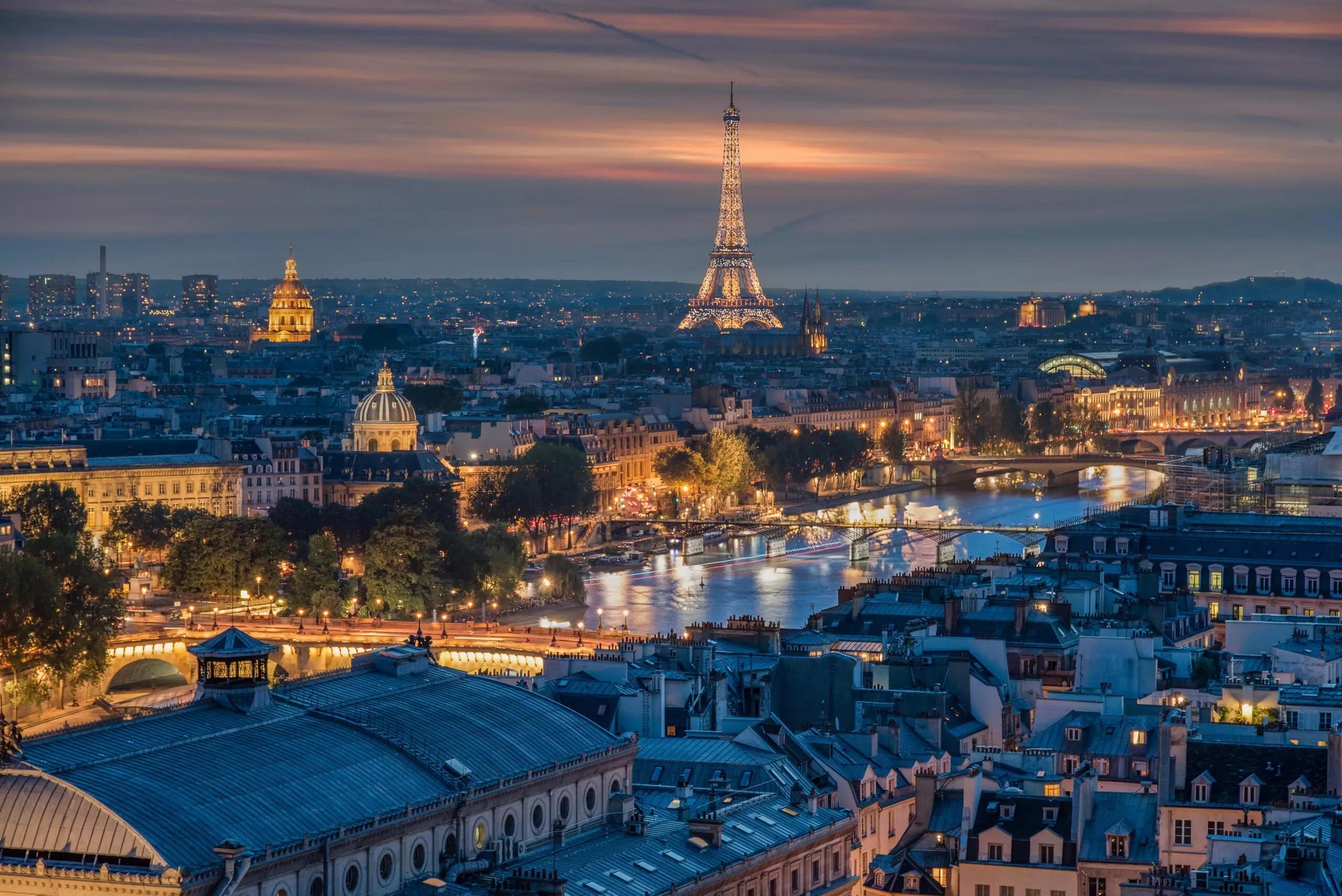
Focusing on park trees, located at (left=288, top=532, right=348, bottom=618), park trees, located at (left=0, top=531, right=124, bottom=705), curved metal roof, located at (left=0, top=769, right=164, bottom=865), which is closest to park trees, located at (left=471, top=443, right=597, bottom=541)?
park trees, located at (left=288, top=532, right=348, bottom=618)

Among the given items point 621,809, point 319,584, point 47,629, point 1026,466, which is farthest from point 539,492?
point 621,809

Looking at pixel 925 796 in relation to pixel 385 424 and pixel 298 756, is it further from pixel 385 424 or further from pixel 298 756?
pixel 385 424

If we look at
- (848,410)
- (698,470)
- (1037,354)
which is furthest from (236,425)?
(1037,354)

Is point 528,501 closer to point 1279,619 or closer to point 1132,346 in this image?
point 1279,619

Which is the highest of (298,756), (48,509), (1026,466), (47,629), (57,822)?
(298,756)

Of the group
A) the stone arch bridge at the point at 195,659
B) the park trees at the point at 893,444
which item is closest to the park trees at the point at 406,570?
the stone arch bridge at the point at 195,659

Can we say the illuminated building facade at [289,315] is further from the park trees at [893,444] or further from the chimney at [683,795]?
the chimney at [683,795]

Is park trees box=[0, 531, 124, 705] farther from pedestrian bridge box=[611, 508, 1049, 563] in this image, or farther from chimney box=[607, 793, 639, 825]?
pedestrian bridge box=[611, 508, 1049, 563]
